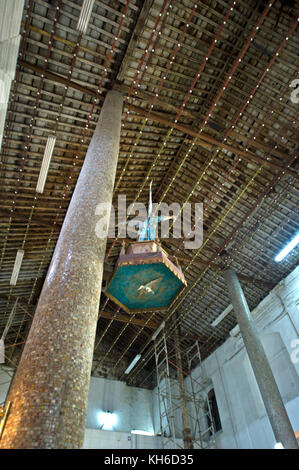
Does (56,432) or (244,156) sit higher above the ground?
(244,156)

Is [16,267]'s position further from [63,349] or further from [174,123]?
[63,349]

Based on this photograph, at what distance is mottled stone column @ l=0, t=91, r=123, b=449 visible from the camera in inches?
108

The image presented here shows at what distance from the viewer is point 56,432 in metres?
2.71

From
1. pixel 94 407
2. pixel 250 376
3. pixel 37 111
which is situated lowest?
pixel 250 376

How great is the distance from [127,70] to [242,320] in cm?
1027

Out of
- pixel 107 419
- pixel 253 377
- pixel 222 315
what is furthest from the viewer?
pixel 107 419

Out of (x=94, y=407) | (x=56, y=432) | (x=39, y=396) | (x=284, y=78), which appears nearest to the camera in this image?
(x=56, y=432)

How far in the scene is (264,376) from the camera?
37.0 feet

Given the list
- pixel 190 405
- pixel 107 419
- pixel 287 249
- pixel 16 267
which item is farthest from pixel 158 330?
pixel 16 267

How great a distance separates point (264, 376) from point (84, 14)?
12.5 m

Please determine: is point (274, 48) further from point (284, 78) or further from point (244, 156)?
point (244, 156)

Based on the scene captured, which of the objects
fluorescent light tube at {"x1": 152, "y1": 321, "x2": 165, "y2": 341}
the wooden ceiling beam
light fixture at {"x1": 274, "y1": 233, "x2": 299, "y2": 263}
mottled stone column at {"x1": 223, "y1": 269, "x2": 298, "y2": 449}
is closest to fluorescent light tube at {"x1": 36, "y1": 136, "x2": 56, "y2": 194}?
the wooden ceiling beam

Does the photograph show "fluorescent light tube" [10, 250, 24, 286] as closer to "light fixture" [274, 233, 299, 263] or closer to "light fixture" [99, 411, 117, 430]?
"light fixture" [99, 411, 117, 430]

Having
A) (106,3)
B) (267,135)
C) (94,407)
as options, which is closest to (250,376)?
(94,407)
